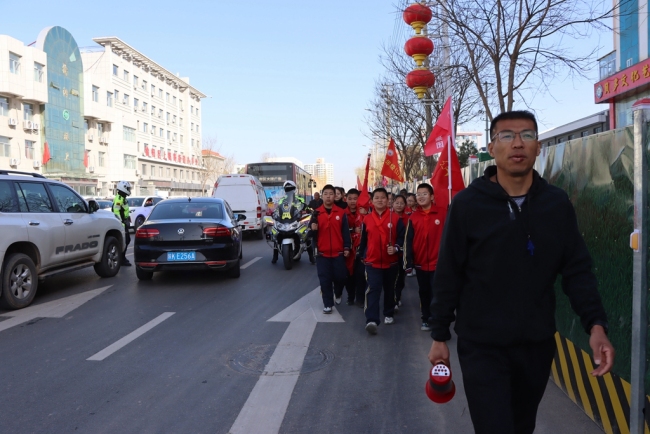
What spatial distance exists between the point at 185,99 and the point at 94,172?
33956mm

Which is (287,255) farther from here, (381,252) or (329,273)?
(381,252)

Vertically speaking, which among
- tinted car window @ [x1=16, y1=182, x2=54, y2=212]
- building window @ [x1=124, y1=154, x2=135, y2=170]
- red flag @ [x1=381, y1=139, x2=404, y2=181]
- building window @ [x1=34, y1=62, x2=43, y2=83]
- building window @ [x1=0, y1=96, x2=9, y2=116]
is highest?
building window @ [x1=34, y1=62, x2=43, y2=83]

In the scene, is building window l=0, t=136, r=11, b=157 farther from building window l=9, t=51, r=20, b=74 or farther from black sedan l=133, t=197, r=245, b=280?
black sedan l=133, t=197, r=245, b=280

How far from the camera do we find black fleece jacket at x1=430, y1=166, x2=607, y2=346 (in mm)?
2408

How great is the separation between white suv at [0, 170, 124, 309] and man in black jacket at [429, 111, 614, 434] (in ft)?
23.0

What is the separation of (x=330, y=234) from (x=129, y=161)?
186 feet

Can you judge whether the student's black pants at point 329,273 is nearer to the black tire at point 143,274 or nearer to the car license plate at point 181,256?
the car license plate at point 181,256

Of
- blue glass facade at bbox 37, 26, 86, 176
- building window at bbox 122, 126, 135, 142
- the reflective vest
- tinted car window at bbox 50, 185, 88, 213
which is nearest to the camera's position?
tinted car window at bbox 50, 185, 88, 213

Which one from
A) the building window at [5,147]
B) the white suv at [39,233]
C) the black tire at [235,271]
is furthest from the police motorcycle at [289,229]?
the building window at [5,147]

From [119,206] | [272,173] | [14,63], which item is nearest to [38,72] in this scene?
[14,63]

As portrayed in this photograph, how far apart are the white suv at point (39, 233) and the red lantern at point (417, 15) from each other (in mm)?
6817

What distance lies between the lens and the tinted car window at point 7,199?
7734mm

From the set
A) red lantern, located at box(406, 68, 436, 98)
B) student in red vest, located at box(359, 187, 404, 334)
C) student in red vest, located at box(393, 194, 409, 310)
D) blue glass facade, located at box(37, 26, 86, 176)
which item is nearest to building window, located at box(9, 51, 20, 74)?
blue glass facade, located at box(37, 26, 86, 176)

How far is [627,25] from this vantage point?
20.2 meters
